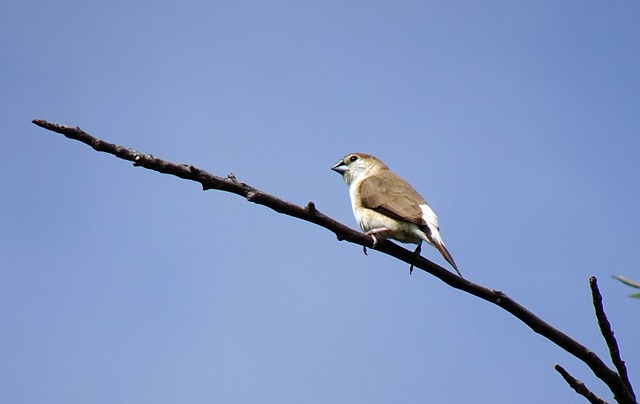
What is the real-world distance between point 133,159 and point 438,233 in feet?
13.5

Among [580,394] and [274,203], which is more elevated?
[274,203]

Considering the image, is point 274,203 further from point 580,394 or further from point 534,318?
point 580,394

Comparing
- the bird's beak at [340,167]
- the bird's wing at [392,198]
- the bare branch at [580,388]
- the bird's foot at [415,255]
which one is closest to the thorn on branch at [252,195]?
the bird's foot at [415,255]

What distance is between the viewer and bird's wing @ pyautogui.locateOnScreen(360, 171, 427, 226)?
602 cm

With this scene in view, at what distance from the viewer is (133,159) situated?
2240mm

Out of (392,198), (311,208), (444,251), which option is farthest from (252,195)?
(392,198)

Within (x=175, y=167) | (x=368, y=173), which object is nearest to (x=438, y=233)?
(x=368, y=173)

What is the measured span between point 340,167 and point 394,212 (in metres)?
2.88

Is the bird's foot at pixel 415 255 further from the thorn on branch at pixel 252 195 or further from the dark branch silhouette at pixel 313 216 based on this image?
the thorn on branch at pixel 252 195

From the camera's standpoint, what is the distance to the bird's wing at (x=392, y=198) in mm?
6023

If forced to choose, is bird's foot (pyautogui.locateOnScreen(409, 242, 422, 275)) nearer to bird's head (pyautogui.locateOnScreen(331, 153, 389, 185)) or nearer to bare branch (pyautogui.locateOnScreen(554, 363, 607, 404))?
bare branch (pyautogui.locateOnScreen(554, 363, 607, 404))

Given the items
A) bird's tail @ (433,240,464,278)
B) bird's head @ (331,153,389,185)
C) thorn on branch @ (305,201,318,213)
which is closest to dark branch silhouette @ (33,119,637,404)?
thorn on branch @ (305,201,318,213)

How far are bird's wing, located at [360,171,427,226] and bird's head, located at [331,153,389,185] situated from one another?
0.81m

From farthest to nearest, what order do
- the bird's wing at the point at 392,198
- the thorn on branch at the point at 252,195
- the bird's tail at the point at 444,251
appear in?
the bird's wing at the point at 392,198, the bird's tail at the point at 444,251, the thorn on branch at the point at 252,195
